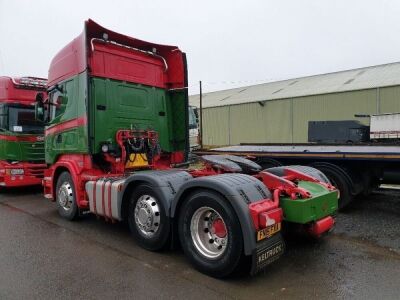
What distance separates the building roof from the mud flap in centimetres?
2351

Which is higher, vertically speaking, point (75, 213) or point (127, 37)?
point (127, 37)

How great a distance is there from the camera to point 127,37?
6766mm

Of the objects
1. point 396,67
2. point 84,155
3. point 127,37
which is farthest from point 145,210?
point 396,67

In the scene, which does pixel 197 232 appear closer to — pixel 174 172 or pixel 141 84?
pixel 174 172

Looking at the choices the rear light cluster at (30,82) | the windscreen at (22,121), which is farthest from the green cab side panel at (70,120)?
the rear light cluster at (30,82)

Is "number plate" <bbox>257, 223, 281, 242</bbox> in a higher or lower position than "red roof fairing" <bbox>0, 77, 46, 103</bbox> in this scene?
lower

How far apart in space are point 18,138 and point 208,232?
754 cm

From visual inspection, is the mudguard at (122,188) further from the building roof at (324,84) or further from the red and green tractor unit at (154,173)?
the building roof at (324,84)

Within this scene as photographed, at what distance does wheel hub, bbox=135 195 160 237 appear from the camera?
471cm

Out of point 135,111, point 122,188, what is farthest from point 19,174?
point 122,188

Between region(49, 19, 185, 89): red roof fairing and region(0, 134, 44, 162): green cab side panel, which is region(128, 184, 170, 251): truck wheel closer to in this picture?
region(49, 19, 185, 89): red roof fairing

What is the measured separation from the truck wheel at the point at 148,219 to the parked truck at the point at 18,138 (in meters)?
5.95

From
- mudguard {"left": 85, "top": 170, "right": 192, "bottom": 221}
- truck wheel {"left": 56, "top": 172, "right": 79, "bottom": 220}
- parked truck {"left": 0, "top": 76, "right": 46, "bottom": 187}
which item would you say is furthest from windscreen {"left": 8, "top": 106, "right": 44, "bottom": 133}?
mudguard {"left": 85, "top": 170, "right": 192, "bottom": 221}

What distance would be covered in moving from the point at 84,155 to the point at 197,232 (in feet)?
9.85
